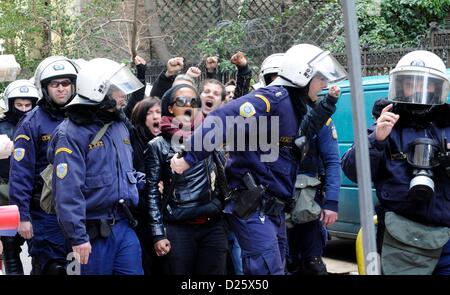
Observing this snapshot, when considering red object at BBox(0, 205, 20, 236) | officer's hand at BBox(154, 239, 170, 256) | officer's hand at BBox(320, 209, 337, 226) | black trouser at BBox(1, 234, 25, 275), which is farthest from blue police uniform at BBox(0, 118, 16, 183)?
red object at BBox(0, 205, 20, 236)

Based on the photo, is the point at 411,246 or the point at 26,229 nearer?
the point at 411,246

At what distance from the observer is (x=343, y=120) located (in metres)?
7.76

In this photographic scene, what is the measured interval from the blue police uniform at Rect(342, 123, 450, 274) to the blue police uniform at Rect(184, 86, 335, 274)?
0.52 metres

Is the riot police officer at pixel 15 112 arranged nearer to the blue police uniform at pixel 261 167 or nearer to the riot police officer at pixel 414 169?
the blue police uniform at pixel 261 167

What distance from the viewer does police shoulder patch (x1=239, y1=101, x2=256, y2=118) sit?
4.70m

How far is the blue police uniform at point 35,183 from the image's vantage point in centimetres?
547

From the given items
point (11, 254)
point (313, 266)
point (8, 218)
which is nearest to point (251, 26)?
point (11, 254)

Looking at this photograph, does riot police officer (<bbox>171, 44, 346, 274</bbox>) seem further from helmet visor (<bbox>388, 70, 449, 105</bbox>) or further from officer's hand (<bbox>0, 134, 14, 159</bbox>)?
officer's hand (<bbox>0, 134, 14, 159</bbox>)

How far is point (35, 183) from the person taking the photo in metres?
5.72

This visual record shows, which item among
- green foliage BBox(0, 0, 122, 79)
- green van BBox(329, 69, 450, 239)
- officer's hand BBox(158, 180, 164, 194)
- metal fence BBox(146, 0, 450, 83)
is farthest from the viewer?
metal fence BBox(146, 0, 450, 83)

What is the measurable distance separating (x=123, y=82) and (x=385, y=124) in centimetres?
168

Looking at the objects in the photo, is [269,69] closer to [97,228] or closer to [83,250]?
[97,228]
